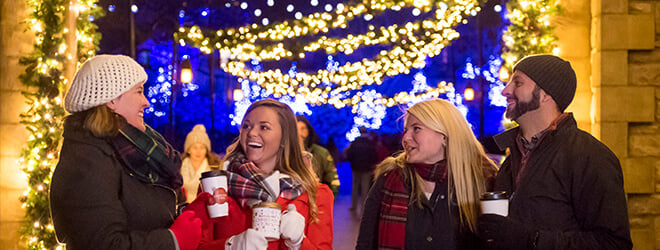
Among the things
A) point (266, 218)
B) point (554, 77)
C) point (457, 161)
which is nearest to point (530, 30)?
point (554, 77)

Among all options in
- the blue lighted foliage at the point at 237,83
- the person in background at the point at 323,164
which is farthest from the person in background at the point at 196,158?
the blue lighted foliage at the point at 237,83

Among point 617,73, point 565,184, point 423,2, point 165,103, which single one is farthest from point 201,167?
point 165,103

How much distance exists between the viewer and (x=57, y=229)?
2340 millimetres

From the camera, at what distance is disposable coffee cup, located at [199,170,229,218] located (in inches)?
99.1

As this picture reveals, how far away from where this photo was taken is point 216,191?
→ 2.54 metres

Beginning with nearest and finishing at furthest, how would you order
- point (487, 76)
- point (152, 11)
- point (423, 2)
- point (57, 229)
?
point (57, 229), point (423, 2), point (152, 11), point (487, 76)

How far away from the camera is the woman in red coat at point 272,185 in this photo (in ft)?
9.46

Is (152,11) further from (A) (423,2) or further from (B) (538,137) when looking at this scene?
(B) (538,137)

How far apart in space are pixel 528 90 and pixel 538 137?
28 cm

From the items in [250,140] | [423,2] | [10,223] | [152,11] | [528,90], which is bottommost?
[10,223]

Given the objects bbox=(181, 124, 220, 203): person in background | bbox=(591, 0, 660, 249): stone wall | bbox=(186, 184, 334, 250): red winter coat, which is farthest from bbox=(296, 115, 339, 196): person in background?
bbox=(186, 184, 334, 250): red winter coat

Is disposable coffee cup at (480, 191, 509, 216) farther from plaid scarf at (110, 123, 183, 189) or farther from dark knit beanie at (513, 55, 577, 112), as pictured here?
plaid scarf at (110, 123, 183, 189)

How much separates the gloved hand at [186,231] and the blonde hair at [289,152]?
0.61 metres

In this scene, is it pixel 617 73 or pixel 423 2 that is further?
pixel 423 2
